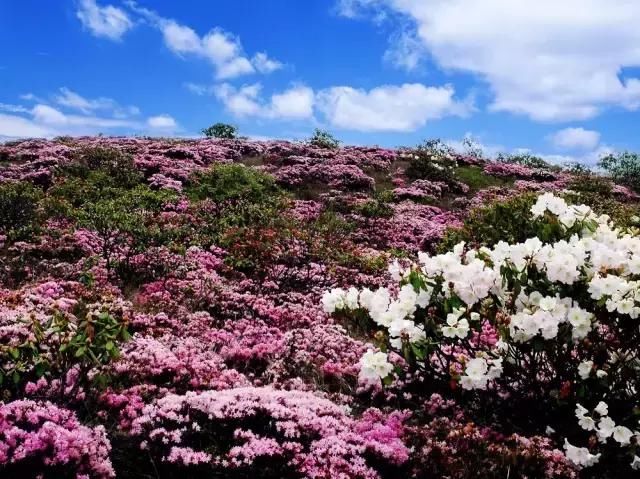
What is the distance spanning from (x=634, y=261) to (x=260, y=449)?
3.86 metres

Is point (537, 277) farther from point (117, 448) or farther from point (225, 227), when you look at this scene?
point (225, 227)

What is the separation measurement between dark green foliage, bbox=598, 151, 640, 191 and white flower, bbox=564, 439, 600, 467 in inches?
1068

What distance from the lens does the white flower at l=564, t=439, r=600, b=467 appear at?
552cm

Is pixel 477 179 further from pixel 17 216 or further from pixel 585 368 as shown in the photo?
pixel 585 368

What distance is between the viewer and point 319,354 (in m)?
9.01

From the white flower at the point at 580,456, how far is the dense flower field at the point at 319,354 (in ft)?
0.04

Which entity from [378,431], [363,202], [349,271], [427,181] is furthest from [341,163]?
[378,431]

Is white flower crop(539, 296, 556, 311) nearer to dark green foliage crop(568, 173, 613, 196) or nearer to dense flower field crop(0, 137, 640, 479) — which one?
dense flower field crop(0, 137, 640, 479)

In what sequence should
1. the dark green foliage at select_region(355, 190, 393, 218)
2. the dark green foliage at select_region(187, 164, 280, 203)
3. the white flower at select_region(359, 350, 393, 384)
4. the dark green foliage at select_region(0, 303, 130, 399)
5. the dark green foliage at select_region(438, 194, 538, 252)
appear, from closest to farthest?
the white flower at select_region(359, 350, 393, 384), the dark green foliage at select_region(0, 303, 130, 399), the dark green foliage at select_region(438, 194, 538, 252), the dark green foliage at select_region(187, 164, 280, 203), the dark green foliage at select_region(355, 190, 393, 218)

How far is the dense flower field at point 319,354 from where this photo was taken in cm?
571

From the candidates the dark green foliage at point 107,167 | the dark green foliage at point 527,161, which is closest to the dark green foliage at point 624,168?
the dark green foliage at point 527,161

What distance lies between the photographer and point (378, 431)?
257 inches

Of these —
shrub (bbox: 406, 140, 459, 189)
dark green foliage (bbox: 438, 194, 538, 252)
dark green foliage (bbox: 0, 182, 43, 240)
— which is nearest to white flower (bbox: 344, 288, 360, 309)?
dark green foliage (bbox: 438, 194, 538, 252)

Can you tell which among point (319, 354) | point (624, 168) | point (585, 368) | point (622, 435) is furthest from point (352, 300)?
point (624, 168)
